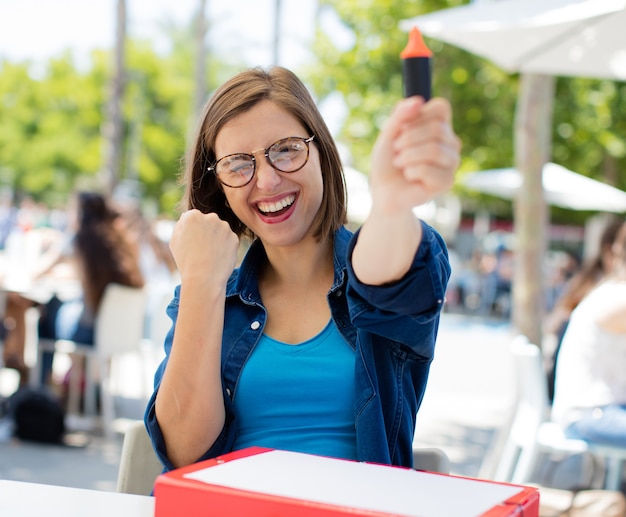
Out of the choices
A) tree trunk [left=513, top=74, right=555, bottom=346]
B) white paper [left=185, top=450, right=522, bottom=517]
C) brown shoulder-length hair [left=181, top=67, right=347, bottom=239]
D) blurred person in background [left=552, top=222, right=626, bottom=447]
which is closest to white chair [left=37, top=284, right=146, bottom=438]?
tree trunk [left=513, top=74, right=555, bottom=346]

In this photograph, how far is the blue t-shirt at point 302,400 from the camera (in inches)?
70.9

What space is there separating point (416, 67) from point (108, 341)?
5278 mm

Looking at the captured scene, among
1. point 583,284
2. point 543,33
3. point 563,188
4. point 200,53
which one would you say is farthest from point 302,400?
point 200,53

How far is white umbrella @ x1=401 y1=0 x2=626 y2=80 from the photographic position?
451 cm

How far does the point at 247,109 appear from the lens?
193 centimetres

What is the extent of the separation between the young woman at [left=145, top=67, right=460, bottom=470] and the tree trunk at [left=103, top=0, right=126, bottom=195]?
1287 centimetres

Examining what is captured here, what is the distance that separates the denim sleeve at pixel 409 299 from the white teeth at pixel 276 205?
0.41 metres

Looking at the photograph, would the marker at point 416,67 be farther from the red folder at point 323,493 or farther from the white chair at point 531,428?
the white chair at point 531,428

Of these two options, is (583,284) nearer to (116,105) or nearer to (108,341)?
(108,341)

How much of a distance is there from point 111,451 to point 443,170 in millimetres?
4984

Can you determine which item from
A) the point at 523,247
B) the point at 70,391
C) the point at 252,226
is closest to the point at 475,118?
the point at 523,247

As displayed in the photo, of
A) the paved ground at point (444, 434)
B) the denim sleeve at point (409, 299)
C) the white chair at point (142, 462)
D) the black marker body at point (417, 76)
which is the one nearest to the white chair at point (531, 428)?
the paved ground at point (444, 434)

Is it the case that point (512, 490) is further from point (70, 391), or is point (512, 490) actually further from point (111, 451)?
point (70, 391)

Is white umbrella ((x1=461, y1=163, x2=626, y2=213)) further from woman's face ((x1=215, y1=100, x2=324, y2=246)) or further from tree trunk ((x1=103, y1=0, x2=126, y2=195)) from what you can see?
woman's face ((x1=215, y1=100, x2=324, y2=246))
